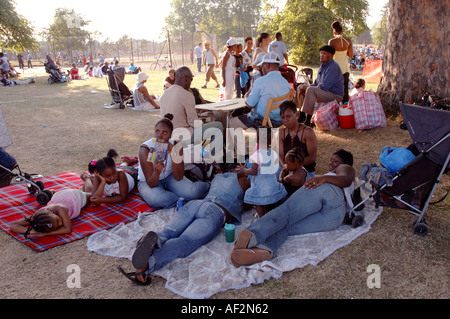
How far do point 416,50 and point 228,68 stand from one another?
4.77 metres

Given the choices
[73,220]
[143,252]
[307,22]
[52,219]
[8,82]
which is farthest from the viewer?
[307,22]

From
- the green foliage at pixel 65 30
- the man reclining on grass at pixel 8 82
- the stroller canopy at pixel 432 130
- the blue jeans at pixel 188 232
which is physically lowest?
the blue jeans at pixel 188 232

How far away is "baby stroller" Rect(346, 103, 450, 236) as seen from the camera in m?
3.24

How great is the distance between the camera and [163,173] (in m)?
4.37

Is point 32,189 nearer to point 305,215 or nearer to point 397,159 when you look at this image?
point 305,215

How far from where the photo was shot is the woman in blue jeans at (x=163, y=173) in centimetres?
423

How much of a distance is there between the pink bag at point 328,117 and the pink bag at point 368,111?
17.1 inches

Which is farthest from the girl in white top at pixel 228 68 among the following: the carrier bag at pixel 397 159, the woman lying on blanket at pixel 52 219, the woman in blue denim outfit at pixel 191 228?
the carrier bag at pixel 397 159

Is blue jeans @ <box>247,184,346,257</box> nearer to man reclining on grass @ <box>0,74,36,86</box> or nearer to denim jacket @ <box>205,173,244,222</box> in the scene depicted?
denim jacket @ <box>205,173,244,222</box>

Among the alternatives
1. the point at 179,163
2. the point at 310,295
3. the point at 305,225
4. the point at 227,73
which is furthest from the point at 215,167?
the point at 227,73

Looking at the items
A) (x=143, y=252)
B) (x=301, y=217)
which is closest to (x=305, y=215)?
(x=301, y=217)

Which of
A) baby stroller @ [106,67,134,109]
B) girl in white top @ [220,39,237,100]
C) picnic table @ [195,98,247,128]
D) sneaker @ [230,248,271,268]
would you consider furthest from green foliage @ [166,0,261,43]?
sneaker @ [230,248,271,268]

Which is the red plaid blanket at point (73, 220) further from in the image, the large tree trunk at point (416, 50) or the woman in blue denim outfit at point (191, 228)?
the large tree trunk at point (416, 50)
